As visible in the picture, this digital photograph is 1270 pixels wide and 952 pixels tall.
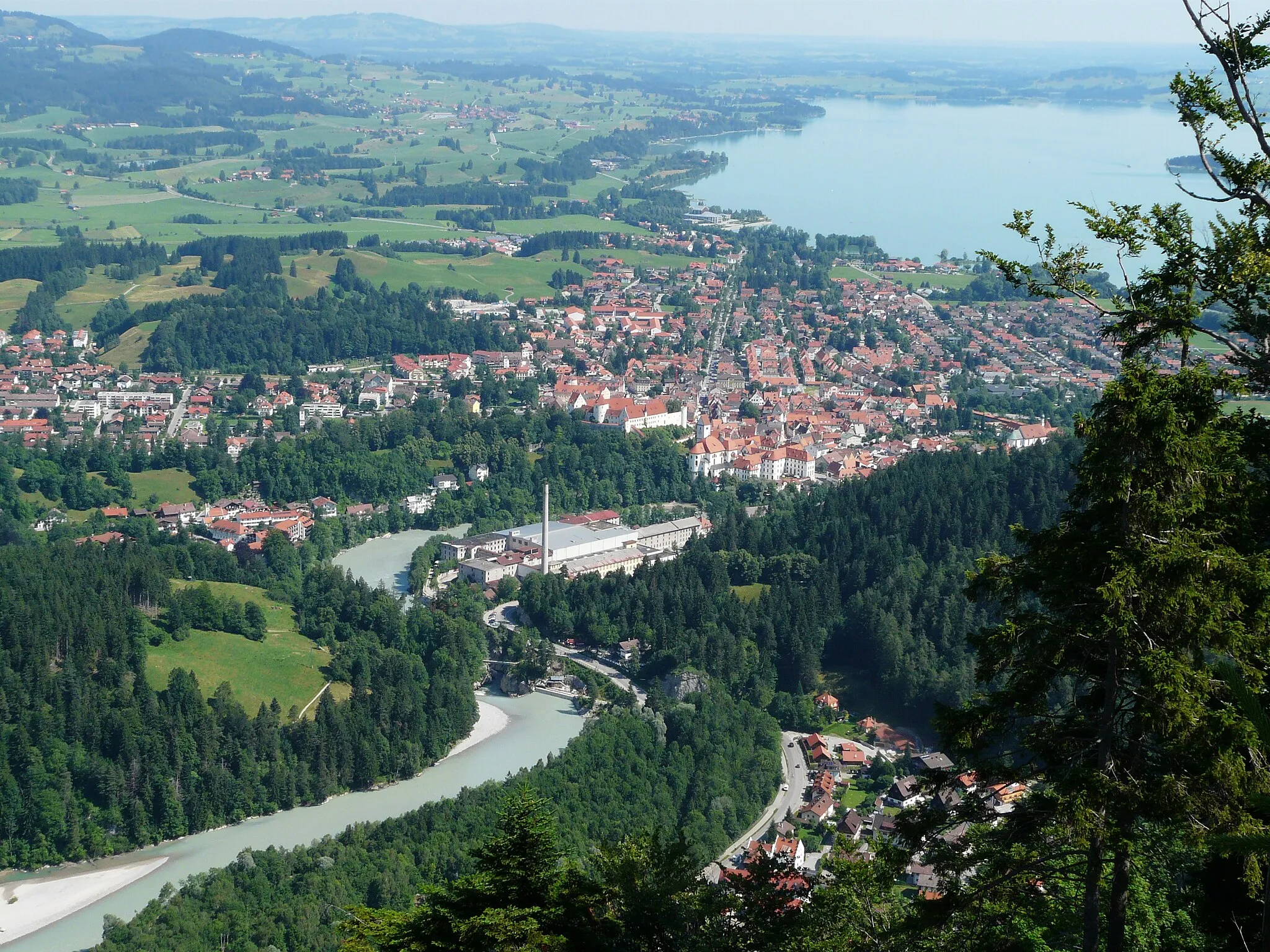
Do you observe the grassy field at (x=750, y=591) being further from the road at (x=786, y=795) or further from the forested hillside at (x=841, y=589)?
the road at (x=786, y=795)

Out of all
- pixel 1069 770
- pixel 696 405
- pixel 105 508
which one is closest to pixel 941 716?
pixel 1069 770

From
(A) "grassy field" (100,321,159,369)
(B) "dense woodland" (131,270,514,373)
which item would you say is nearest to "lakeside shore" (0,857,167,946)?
(B) "dense woodland" (131,270,514,373)

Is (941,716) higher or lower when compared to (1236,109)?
lower

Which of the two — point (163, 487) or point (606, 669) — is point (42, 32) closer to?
point (163, 487)

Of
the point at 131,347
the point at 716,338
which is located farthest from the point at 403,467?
the point at 716,338

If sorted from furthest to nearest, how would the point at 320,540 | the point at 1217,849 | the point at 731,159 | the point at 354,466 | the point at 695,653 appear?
the point at 731,159 < the point at 354,466 < the point at 320,540 < the point at 695,653 < the point at 1217,849

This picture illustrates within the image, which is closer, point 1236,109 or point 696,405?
point 1236,109

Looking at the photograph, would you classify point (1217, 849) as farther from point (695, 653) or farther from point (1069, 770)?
point (695, 653)
